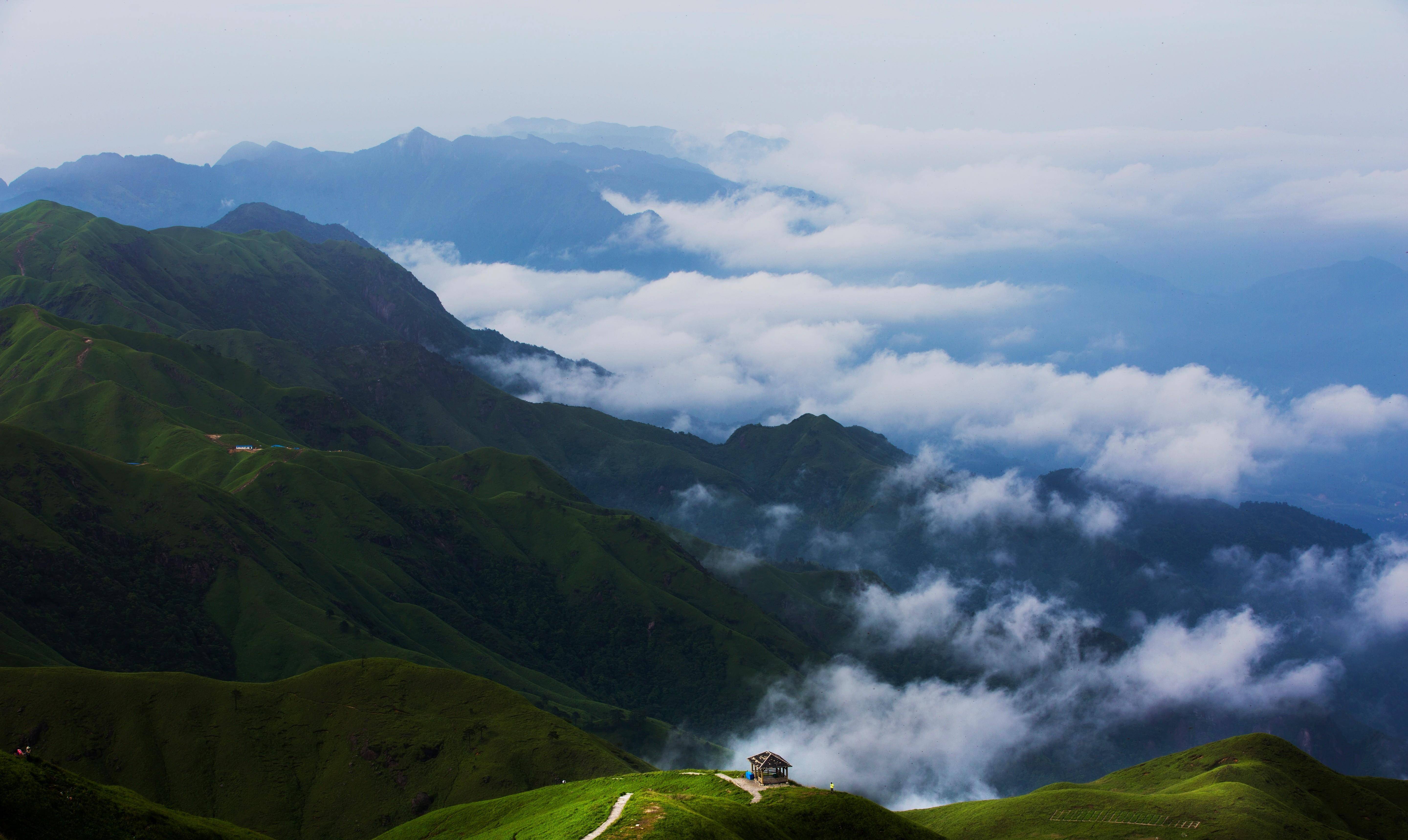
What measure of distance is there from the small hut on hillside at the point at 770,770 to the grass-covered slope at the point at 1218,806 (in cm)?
5366

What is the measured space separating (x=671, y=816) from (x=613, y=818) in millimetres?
6819

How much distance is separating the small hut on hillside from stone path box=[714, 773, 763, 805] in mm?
962

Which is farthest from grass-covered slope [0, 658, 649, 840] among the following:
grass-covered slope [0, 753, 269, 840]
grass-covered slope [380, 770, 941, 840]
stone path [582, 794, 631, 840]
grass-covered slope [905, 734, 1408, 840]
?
grass-covered slope [905, 734, 1408, 840]

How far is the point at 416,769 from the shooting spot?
171500 millimetres

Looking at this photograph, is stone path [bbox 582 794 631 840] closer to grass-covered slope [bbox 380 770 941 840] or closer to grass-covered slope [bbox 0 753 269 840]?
grass-covered slope [bbox 380 770 941 840]

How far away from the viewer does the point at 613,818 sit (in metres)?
102

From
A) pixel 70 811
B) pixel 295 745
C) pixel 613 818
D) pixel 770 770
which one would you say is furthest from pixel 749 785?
pixel 295 745

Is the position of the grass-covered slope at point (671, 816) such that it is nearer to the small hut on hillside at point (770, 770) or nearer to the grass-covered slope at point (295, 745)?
the small hut on hillside at point (770, 770)

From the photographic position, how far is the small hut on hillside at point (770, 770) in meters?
122

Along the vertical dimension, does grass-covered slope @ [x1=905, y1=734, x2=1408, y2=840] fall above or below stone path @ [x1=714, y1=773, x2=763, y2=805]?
below

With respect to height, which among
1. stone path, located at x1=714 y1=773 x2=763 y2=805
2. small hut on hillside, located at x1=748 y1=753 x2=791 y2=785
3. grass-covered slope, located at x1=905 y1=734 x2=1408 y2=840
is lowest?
grass-covered slope, located at x1=905 y1=734 x2=1408 y2=840

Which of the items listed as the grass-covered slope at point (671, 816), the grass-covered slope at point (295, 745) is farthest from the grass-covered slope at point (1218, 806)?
the grass-covered slope at point (295, 745)

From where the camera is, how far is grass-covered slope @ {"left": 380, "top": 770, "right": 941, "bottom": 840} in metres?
98.9

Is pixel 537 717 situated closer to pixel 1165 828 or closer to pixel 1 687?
pixel 1 687
